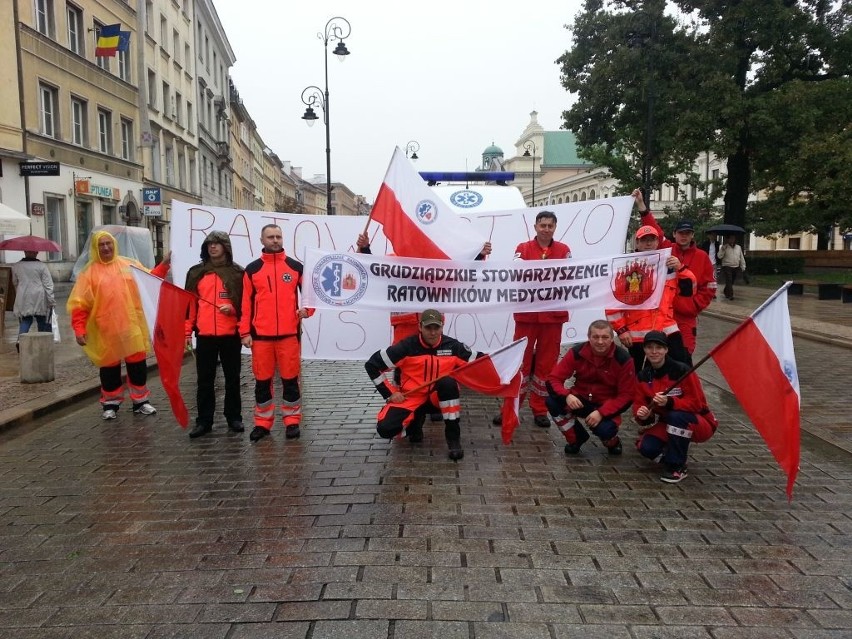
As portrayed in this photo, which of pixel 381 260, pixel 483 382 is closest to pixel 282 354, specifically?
pixel 381 260

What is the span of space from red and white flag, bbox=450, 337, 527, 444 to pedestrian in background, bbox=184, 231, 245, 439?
6.70 ft

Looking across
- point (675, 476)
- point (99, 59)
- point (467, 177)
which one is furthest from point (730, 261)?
point (99, 59)

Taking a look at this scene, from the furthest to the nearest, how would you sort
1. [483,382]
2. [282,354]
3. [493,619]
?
1. [282,354]
2. [483,382]
3. [493,619]

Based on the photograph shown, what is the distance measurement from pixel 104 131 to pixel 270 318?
26051mm

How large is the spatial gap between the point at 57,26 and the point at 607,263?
24.2 metres

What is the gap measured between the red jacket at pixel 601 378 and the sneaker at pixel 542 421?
2.95 ft

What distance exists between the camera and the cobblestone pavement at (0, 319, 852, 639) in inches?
120

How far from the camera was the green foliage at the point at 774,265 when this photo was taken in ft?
101

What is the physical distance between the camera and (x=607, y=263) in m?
6.27

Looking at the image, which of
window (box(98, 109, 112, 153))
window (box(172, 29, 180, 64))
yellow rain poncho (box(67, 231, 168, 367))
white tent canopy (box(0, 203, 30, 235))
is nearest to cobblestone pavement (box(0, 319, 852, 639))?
yellow rain poncho (box(67, 231, 168, 367))

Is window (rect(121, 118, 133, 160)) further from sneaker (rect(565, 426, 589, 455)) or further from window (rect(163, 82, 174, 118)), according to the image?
sneaker (rect(565, 426, 589, 455))

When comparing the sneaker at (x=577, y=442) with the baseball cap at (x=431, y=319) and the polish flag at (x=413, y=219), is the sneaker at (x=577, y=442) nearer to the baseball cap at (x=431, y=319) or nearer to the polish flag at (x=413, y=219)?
the baseball cap at (x=431, y=319)

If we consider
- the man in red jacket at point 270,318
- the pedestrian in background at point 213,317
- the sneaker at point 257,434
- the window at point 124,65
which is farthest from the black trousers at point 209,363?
the window at point 124,65

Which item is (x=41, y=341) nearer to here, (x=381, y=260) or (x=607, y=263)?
(x=381, y=260)
